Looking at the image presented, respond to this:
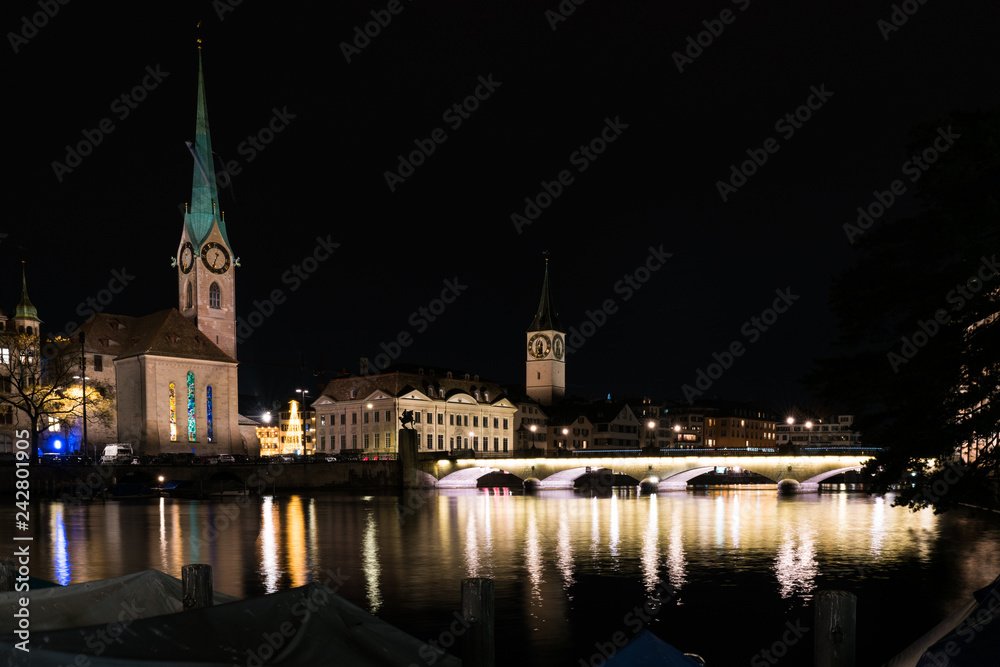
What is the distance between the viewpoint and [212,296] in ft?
385

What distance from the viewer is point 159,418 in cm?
9706

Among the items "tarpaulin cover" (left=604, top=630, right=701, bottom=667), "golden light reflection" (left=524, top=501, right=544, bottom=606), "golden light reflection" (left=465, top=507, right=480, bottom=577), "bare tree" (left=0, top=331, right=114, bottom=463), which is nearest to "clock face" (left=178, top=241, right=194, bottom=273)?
"bare tree" (left=0, top=331, right=114, bottom=463)

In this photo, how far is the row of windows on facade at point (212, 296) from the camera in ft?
384

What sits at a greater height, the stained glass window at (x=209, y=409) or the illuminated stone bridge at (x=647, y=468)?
the stained glass window at (x=209, y=409)

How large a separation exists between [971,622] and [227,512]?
52028mm

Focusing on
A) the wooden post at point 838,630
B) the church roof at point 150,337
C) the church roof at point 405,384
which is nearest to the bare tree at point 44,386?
the church roof at point 150,337

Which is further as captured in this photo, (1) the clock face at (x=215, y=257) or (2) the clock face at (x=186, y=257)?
(2) the clock face at (x=186, y=257)

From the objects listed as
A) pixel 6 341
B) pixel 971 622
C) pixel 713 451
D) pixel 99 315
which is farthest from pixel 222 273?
pixel 971 622

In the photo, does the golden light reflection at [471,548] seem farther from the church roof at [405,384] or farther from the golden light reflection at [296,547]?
the church roof at [405,384]

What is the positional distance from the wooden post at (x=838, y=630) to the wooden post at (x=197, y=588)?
6873mm

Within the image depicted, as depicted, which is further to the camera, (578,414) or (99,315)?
(578,414)

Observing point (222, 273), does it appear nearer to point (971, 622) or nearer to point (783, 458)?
point (783, 458)

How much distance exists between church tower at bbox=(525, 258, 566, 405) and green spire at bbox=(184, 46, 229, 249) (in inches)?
2936

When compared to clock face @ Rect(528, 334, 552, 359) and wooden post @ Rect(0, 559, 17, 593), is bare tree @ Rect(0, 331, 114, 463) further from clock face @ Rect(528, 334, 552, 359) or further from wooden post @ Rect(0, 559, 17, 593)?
clock face @ Rect(528, 334, 552, 359)
